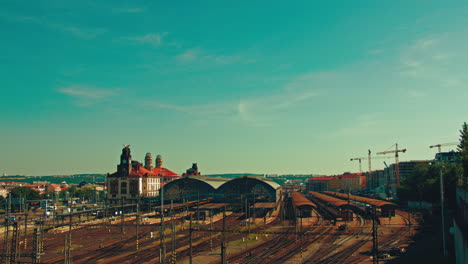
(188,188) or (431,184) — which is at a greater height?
(431,184)

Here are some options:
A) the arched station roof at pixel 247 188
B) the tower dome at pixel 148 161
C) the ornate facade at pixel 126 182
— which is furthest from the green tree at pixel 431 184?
the tower dome at pixel 148 161

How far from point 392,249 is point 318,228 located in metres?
22.3

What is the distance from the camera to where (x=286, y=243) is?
56344 mm

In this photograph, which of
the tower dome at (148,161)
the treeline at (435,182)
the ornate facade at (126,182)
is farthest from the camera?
the tower dome at (148,161)

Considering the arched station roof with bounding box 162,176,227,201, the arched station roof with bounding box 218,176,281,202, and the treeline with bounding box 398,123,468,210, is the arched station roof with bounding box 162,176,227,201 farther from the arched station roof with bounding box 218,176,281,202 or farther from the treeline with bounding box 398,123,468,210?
the treeline with bounding box 398,123,468,210

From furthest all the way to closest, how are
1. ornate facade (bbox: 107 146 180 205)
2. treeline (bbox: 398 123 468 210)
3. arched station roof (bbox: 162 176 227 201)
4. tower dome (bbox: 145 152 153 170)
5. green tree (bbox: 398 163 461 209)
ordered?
tower dome (bbox: 145 152 153 170) < ornate facade (bbox: 107 146 180 205) < arched station roof (bbox: 162 176 227 201) < green tree (bbox: 398 163 461 209) < treeline (bbox: 398 123 468 210)

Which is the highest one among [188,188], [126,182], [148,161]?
[148,161]

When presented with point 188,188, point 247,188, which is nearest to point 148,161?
point 188,188

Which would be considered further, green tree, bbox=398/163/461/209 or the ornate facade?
the ornate facade

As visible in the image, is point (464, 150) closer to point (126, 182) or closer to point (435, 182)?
point (435, 182)

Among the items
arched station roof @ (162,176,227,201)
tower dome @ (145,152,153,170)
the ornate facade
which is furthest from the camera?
tower dome @ (145,152,153,170)

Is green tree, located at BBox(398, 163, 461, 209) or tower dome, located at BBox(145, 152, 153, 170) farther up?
tower dome, located at BBox(145, 152, 153, 170)

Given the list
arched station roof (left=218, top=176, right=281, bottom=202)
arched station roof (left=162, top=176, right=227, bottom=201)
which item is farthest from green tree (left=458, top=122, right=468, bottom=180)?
arched station roof (left=162, top=176, right=227, bottom=201)

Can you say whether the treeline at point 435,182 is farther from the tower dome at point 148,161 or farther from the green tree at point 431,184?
the tower dome at point 148,161
